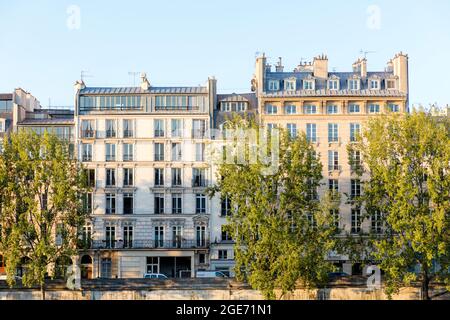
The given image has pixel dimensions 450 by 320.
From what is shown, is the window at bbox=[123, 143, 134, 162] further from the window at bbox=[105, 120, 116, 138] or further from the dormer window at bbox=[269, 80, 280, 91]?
the dormer window at bbox=[269, 80, 280, 91]

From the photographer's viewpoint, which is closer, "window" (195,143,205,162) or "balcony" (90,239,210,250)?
"balcony" (90,239,210,250)

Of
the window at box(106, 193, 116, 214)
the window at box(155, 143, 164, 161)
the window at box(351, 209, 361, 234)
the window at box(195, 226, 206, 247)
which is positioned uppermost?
the window at box(155, 143, 164, 161)

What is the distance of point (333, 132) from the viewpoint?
2603 inches

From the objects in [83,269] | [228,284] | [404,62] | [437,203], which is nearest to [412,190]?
[437,203]

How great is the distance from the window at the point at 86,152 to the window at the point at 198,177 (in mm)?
7824

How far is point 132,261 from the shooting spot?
64.7 m

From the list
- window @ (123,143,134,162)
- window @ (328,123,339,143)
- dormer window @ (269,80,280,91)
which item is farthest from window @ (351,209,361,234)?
window @ (123,143,134,162)

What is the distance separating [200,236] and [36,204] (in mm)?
16131

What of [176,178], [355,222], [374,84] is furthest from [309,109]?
[176,178]

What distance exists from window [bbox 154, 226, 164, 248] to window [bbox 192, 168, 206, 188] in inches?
160

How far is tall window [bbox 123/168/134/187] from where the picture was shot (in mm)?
65938

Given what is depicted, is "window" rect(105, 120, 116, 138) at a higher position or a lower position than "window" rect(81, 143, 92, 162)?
higher

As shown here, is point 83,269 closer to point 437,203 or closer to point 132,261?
point 132,261

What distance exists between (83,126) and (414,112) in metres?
25.7
